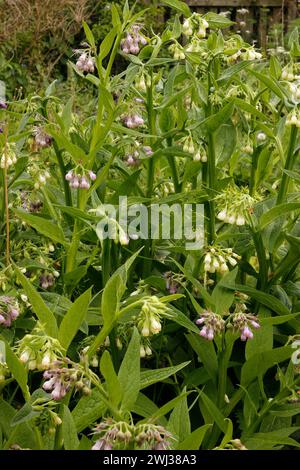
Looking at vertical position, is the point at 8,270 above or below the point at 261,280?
A: above

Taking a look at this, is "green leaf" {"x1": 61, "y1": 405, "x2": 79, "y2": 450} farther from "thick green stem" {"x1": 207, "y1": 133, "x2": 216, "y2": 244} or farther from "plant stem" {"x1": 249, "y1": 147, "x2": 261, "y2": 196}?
"plant stem" {"x1": 249, "y1": 147, "x2": 261, "y2": 196}

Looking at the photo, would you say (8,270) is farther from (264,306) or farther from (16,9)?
(16,9)

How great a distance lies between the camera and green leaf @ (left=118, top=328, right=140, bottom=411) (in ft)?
5.47

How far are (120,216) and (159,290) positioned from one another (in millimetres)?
310

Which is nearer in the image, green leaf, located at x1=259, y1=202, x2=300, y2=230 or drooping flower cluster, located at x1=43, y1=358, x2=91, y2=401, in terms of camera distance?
drooping flower cluster, located at x1=43, y1=358, x2=91, y2=401

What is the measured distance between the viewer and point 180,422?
1.83 m

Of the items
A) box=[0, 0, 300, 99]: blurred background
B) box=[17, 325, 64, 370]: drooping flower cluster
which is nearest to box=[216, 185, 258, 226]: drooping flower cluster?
box=[17, 325, 64, 370]: drooping flower cluster

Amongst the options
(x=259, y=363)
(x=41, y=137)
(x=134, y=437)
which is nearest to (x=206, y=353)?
(x=259, y=363)

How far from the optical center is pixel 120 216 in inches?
85.4

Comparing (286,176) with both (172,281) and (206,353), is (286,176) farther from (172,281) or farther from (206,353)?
(206,353)

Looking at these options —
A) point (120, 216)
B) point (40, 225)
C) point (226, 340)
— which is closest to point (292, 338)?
point (226, 340)

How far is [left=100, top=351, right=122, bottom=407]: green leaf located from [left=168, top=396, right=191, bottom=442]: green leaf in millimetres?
221

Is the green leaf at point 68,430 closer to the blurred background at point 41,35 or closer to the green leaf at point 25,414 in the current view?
the green leaf at point 25,414

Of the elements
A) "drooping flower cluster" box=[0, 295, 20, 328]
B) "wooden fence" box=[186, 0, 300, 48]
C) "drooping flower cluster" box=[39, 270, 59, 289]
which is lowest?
"wooden fence" box=[186, 0, 300, 48]
